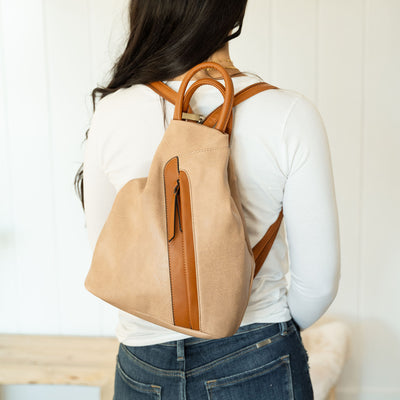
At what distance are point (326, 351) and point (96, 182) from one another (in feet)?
3.42

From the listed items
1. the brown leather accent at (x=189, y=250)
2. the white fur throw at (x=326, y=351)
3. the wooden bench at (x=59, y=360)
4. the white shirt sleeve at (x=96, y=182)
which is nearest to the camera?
the brown leather accent at (x=189, y=250)

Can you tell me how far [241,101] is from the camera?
2.04 feet

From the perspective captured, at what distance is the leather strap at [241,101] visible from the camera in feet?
2.04

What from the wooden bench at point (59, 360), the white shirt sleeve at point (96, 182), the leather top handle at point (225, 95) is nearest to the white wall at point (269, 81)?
the wooden bench at point (59, 360)

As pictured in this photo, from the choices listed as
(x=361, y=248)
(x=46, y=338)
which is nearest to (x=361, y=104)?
(x=361, y=248)

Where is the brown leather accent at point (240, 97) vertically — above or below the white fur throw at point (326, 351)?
above

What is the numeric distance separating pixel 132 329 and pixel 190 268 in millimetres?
209

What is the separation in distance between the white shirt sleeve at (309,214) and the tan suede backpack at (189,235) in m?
0.08

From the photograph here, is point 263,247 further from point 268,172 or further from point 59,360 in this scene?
point 59,360

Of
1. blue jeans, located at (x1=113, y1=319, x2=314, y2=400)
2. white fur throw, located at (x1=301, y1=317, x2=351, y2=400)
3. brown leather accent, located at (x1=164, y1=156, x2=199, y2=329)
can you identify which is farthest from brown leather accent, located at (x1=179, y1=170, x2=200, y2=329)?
white fur throw, located at (x1=301, y1=317, x2=351, y2=400)

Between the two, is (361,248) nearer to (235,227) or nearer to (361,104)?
(361,104)

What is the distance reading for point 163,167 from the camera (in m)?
0.62

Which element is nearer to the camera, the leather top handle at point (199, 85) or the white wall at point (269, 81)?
the leather top handle at point (199, 85)

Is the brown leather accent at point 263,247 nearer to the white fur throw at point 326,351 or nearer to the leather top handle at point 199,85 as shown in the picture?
the leather top handle at point 199,85
